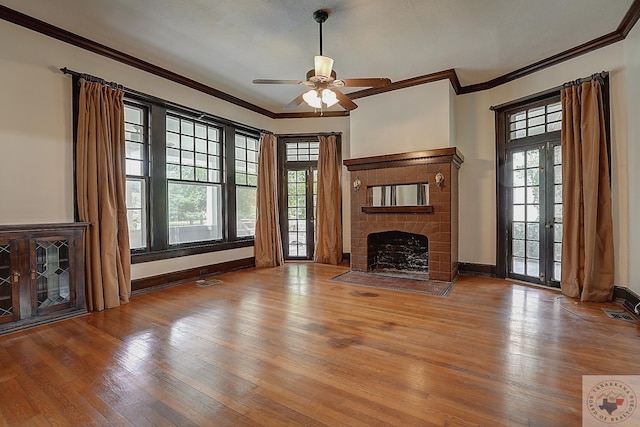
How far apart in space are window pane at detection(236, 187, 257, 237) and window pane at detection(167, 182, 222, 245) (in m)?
0.45

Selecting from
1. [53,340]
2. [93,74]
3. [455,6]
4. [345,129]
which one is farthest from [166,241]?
[455,6]

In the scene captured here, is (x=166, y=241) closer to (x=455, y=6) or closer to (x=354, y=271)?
(x=354, y=271)

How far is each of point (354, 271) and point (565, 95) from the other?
12.7ft

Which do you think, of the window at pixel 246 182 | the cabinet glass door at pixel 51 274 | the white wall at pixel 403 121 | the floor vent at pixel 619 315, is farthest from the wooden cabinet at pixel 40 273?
the floor vent at pixel 619 315

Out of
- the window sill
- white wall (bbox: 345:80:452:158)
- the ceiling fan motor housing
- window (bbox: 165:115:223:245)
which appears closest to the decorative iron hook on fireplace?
white wall (bbox: 345:80:452:158)

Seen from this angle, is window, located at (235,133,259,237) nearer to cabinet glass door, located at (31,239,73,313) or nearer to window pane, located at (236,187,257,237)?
window pane, located at (236,187,257,237)

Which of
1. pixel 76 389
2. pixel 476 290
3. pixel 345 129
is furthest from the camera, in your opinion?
pixel 345 129

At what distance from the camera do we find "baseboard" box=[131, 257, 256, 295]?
4152 millimetres

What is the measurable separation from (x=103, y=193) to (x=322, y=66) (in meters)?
2.91

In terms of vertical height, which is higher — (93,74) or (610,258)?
(93,74)

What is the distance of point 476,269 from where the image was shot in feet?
16.5

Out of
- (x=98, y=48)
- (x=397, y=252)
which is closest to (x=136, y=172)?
(x=98, y=48)

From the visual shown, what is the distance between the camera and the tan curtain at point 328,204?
615 centimetres

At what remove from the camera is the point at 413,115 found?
4.88 metres
